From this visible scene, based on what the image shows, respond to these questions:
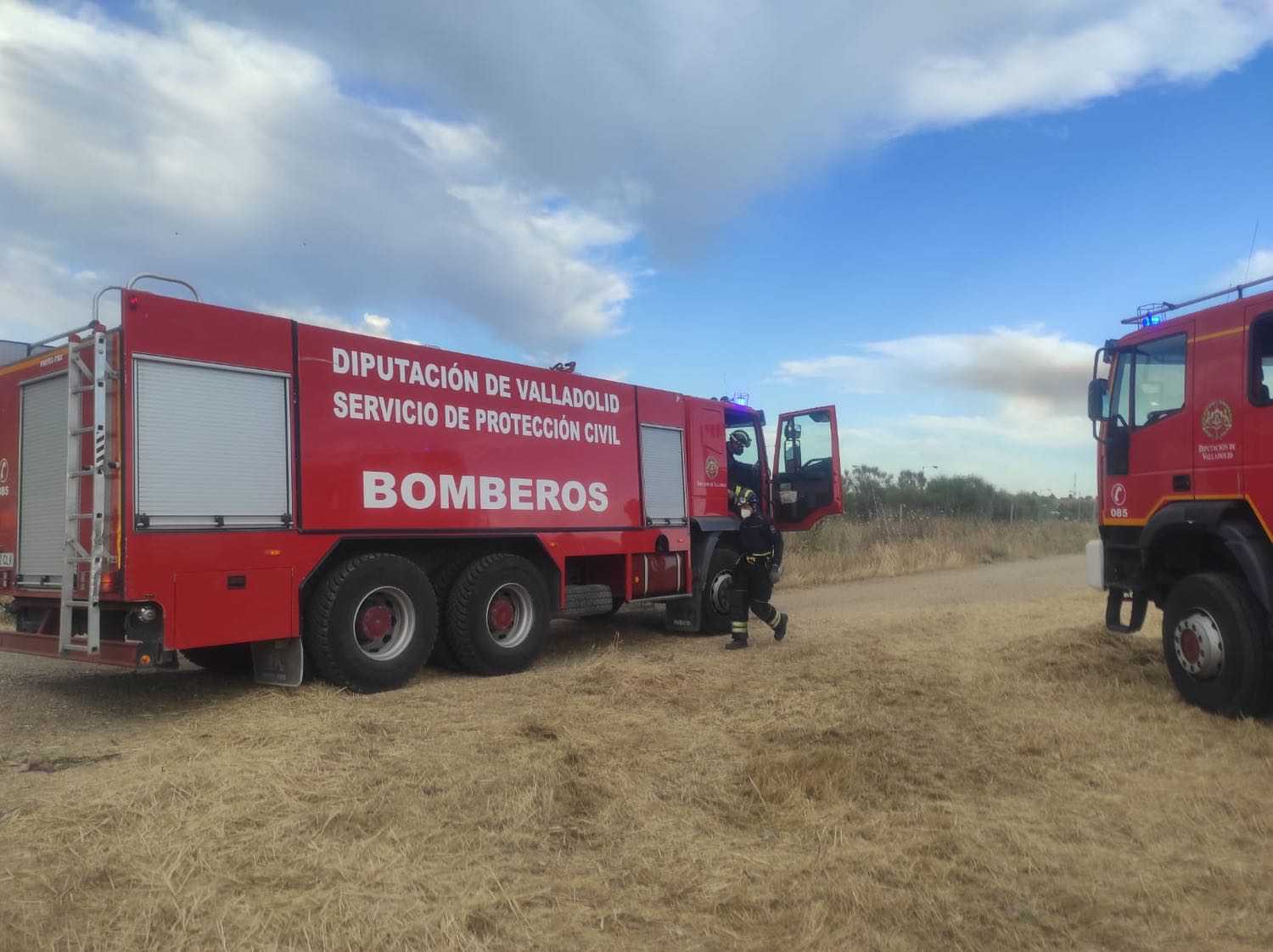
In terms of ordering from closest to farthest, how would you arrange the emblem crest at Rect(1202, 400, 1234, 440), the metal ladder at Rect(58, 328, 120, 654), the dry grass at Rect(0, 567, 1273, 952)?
the dry grass at Rect(0, 567, 1273, 952) → the metal ladder at Rect(58, 328, 120, 654) → the emblem crest at Rect(1202, 400, 1234, 440)

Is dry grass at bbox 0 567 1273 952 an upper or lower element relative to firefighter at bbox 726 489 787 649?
lower

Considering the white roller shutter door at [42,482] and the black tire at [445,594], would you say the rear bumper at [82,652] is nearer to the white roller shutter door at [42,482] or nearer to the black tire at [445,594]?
the white roller shutter door at [42,482]

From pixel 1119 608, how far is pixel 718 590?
14.2 feet

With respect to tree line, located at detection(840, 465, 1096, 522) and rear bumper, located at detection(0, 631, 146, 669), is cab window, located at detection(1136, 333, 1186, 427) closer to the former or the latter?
rear bumper, located at detection(0, 631, 146, 669)

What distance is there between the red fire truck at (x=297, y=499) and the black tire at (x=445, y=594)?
2 centimetres

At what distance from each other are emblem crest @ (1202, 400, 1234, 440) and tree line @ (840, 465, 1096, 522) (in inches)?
883

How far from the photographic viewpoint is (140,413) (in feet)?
19.8

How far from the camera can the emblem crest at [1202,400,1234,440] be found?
6359 mm

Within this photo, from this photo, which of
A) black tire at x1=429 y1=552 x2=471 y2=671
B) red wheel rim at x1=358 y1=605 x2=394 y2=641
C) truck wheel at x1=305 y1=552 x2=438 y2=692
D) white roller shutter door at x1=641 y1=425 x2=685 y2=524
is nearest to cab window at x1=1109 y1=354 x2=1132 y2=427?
white roller shutter door at x1=641 y1=425 x2=685 y2=524

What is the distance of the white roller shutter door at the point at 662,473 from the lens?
9.93m

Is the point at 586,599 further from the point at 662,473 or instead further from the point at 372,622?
the point at 372,622

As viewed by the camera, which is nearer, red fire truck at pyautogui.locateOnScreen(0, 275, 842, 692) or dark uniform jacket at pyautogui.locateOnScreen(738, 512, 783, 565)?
red fire truck at pyautogui.locateOnScreen(0, 275, 842, 692)

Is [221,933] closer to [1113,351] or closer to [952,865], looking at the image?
[952,865]

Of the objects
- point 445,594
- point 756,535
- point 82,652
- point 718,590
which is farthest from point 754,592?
point 82,652
